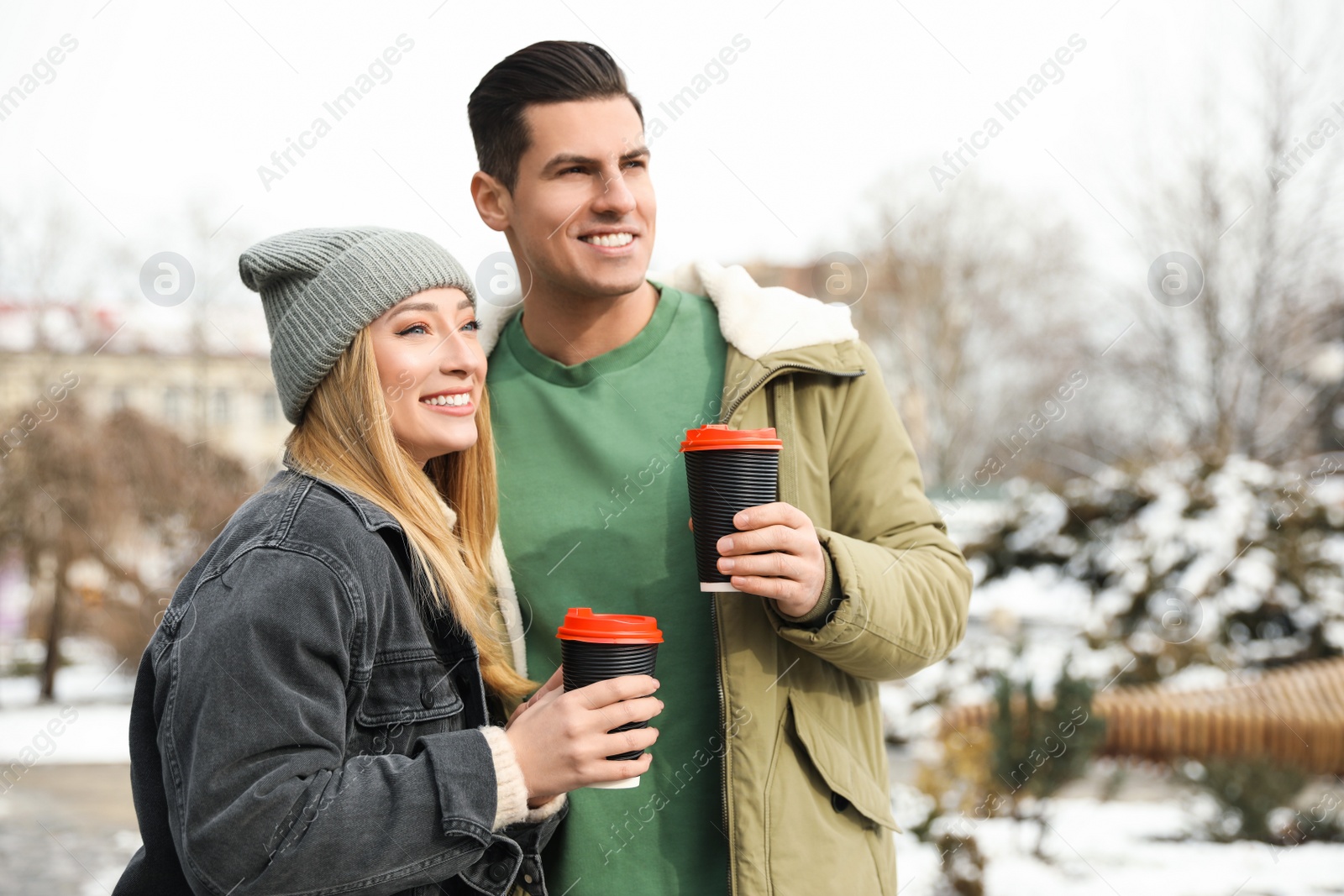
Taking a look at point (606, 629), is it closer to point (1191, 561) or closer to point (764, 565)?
point (764, 565)

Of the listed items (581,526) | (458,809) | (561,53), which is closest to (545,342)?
(581,526)

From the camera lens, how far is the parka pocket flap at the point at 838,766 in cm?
228

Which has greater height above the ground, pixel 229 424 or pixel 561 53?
pixel 561 53

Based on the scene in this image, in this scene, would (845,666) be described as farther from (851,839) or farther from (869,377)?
(869,377)

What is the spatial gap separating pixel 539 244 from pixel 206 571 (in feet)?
3.99

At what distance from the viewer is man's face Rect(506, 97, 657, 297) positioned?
2545 millimetres

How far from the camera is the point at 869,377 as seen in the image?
2.52 meters

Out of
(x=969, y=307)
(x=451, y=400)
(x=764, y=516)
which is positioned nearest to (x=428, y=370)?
(x=451, y=400)

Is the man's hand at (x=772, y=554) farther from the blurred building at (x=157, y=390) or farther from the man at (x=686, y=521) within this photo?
the blurred building at (x=157, y=390)

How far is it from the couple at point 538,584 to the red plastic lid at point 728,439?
0.47ft

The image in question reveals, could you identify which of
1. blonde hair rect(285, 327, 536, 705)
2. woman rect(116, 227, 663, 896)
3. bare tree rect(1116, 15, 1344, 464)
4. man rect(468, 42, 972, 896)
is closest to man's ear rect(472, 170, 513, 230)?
man rect(468, 42, 972, 896)

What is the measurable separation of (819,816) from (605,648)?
0.75 meters

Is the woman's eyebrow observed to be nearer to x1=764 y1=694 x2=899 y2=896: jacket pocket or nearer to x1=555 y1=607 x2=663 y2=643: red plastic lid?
x1=555 y1=607 x2=663 y2=643: red plastic lid

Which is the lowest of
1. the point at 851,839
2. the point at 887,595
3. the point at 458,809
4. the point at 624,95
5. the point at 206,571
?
the point at 851,839
